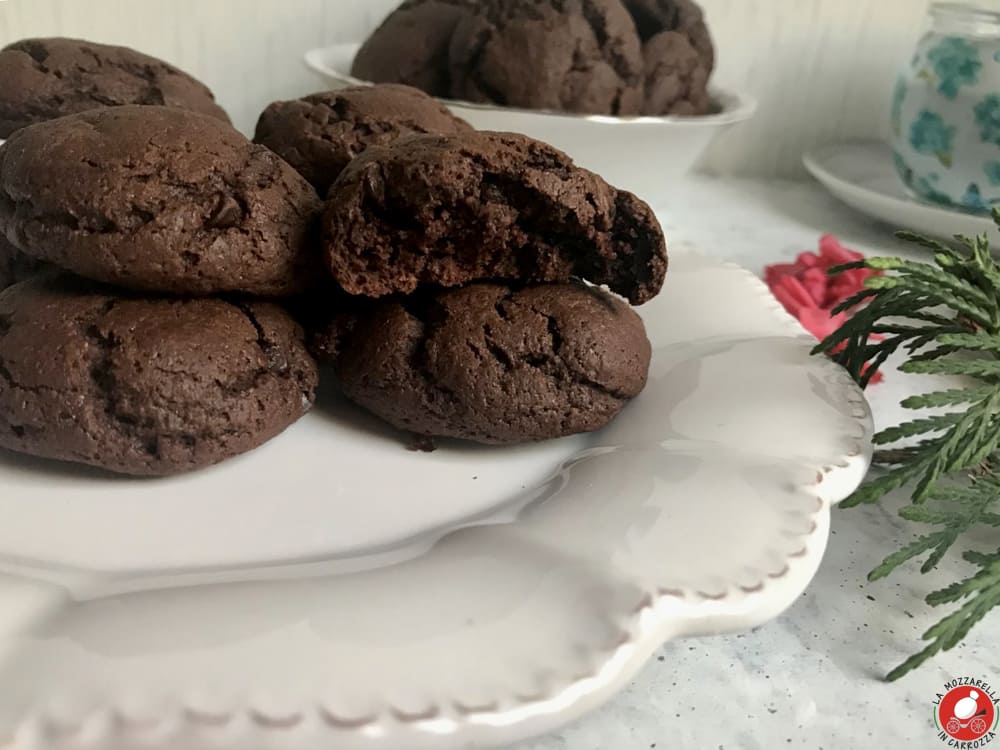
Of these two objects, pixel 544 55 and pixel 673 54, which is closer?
pixel 544 55

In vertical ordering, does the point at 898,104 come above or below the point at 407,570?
above

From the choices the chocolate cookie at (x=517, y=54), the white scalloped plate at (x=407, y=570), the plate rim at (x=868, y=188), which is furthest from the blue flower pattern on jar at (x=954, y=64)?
the white scalloped plate at (x=407, y=570)

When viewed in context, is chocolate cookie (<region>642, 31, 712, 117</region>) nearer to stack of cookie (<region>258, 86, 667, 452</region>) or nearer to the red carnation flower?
the red carnation flower

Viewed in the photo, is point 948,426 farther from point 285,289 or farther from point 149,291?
point 149,291

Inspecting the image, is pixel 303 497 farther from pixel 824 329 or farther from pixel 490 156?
pixel 824 329

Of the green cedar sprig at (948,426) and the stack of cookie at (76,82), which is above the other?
the stack of cookie at (76,82)

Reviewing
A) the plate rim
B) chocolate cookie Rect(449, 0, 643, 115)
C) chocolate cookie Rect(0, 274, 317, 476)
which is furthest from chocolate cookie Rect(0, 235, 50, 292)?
the plate rim

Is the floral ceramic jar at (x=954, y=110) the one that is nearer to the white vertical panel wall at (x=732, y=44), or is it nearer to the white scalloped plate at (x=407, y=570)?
the white vertical panel wall at (x=732, y=44)

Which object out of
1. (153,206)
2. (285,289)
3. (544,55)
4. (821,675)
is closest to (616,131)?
(544,55)
